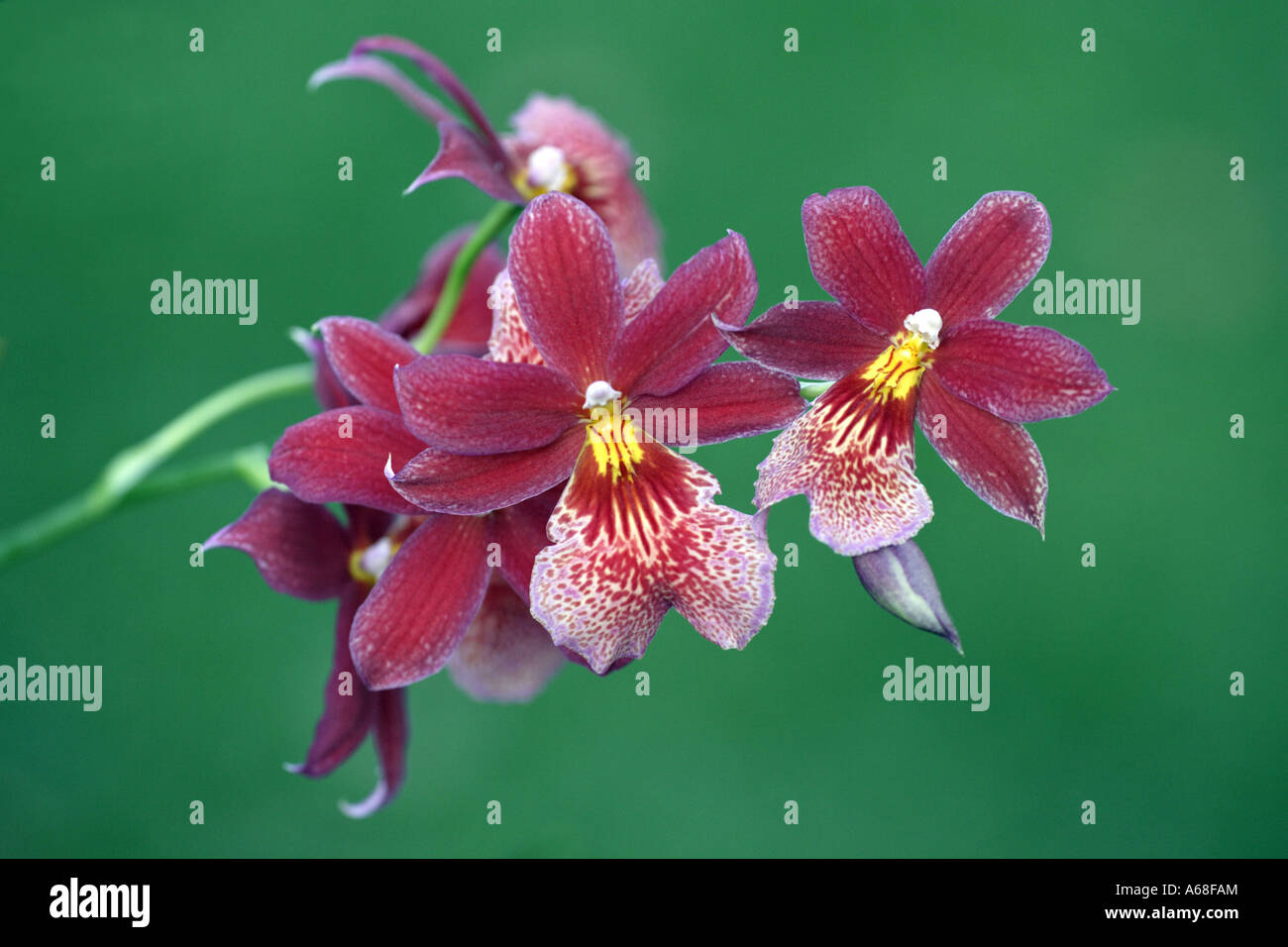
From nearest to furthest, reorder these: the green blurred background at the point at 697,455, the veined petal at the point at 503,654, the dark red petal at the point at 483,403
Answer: the dark red petal at the point at 483,403 → the veined petal at the point at 503,654 → the green blurred background at the point at 697,455

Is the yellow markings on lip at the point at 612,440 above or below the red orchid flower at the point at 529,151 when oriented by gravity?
below

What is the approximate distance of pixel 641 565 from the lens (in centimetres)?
85

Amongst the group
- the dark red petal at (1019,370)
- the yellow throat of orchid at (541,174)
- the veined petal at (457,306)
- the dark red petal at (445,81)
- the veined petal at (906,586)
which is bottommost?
the veined petal at (906,586)

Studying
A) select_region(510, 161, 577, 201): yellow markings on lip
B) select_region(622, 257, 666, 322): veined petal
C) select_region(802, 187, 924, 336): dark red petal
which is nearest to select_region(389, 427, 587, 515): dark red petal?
select_region(622, 257, 666, 322): veined petal

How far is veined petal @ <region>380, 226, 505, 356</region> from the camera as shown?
1210mm

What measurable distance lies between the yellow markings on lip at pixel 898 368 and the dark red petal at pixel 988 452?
12mm

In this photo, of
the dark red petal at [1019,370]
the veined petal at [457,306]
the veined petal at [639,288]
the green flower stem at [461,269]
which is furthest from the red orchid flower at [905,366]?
the veined petal at [457,306]

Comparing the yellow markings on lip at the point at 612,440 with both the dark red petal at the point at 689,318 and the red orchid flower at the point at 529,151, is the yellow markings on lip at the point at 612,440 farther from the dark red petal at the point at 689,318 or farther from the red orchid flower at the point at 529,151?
the red orchid flower at the point at 529,151

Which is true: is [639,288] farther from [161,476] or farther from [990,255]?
[161,476]

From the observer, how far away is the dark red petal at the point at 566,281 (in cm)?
83

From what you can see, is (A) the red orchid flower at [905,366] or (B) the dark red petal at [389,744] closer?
(A) the red orchid flower at [905,366]

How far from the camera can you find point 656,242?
1.27 meters

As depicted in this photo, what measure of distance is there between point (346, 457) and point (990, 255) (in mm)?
486
